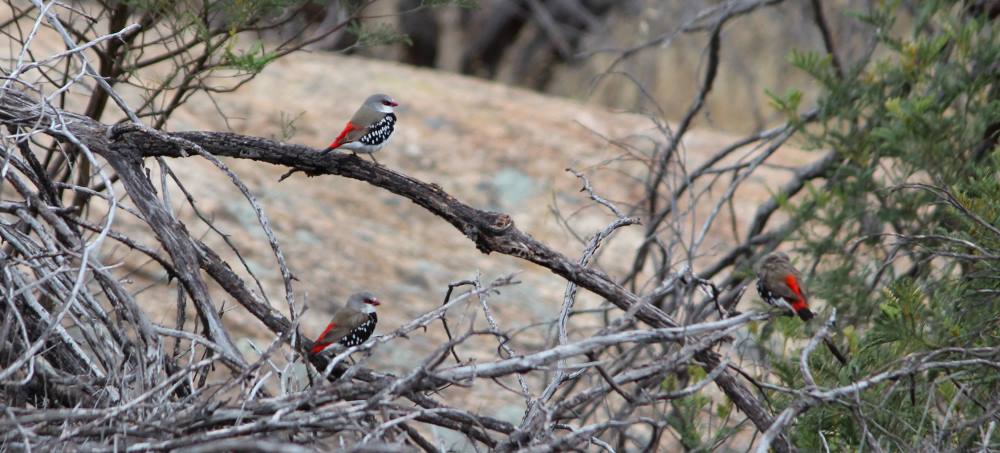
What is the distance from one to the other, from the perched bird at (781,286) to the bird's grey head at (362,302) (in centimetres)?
161

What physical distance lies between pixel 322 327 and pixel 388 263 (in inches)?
59.9

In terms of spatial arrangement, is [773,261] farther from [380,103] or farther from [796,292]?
[380,103]

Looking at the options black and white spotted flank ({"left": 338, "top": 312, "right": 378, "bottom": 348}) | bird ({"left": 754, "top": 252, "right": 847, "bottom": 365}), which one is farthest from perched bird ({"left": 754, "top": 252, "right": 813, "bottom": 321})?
black and white spotted flank ({"left": 338, "top": 312, "right": 378, "bottom": 348})

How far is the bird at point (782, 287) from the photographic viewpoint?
432 centimetres

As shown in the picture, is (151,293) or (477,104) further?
(477,104)

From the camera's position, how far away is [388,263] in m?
9.12

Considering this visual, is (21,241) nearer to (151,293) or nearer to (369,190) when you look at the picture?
(151,293)

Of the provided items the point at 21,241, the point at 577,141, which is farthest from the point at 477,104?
the point at 21,241

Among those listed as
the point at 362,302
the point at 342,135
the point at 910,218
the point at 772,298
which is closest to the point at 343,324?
the point at 362,302

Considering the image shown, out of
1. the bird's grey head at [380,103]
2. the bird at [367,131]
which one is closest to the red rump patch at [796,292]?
the bird at [367,131]

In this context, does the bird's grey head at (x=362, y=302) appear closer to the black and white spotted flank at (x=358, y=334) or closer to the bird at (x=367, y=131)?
the black and white spotted flank at (x=358, y=334)

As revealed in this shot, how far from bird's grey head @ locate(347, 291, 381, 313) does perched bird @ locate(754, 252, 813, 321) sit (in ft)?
5.28

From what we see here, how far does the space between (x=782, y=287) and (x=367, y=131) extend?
1.79m

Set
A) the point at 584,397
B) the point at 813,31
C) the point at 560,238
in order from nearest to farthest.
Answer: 1. the point at 584,397
2. the point at 560,238
3. the point at 813,31
